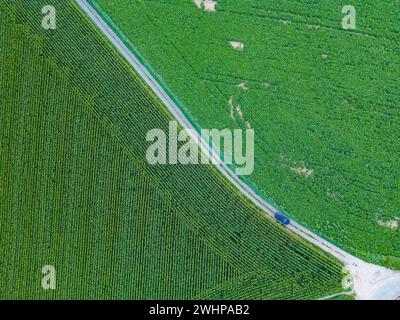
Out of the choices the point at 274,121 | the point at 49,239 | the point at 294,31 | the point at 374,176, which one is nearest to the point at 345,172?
the point at 374,176

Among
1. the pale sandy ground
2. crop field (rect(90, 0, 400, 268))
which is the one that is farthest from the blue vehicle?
the pale sandy ground

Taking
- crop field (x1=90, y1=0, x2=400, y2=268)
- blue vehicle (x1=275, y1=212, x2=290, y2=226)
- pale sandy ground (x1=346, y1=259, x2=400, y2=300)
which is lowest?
pale sandy ground (x1=346, y1=259, x2=400, y2=300)

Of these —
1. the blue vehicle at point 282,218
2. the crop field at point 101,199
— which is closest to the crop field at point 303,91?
the blue vehicle at point 282,218

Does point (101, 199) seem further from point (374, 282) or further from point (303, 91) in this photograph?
point (374, 282)

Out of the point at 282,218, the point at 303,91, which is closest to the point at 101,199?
the point at 282,218

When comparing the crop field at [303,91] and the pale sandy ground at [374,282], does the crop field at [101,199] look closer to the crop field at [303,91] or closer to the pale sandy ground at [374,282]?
the crop field at [303,91]

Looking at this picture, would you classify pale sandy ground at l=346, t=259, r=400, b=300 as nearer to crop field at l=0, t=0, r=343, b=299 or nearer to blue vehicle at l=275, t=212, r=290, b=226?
crop field at l=0, t=0, r=343, b=299

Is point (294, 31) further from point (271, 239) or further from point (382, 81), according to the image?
point (271, 239)
